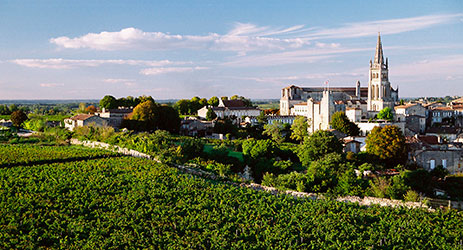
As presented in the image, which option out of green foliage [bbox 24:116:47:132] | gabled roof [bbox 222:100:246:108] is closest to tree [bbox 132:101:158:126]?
green foliage [bbox 24:116:47:132]

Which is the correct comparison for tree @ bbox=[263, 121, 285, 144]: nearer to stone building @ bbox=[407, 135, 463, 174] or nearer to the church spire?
stone building @ bbox=[407, 135, 463, 174]

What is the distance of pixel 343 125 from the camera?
45469 mm

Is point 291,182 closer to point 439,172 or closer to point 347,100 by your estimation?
point 439,172

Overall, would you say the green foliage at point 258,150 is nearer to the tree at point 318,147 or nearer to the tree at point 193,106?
the tree at point 318,147

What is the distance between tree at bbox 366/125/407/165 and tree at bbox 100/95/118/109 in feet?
167

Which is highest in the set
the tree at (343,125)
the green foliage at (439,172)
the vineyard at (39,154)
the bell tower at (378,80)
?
the bell tower at (378,80)

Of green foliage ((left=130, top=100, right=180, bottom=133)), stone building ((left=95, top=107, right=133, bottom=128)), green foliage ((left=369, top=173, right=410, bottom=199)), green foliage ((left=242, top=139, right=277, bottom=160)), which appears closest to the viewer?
green foliage ((left=369, top=173, right=410, bottom=199))

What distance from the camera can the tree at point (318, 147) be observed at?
1344 inches

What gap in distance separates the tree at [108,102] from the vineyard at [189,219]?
50182 millimetres

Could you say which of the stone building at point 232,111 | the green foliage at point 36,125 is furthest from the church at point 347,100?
the green foliage at point 36,125

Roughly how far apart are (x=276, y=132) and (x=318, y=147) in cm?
1566

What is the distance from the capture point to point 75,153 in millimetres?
33031

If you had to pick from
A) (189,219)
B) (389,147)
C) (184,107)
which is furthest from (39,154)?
(184,107)

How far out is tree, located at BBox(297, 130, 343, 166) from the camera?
34125mm
